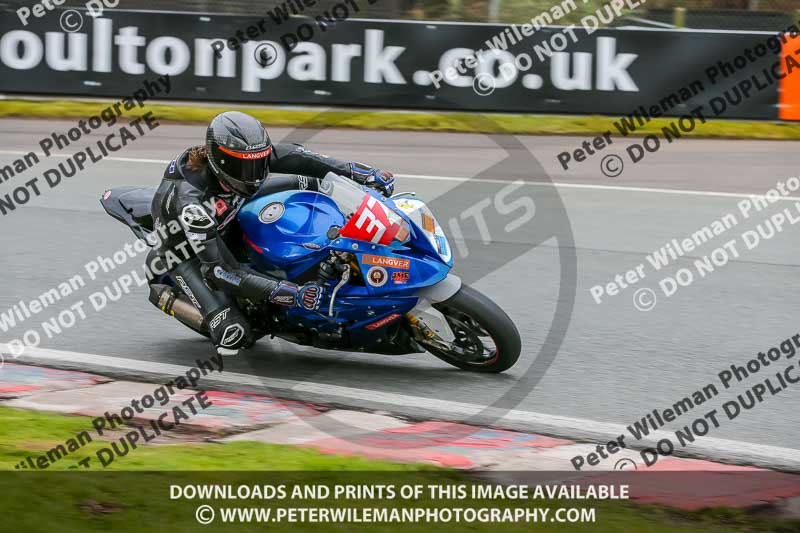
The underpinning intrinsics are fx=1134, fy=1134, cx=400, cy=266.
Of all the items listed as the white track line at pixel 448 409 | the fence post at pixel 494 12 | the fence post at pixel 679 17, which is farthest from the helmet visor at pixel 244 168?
the fence post at pixel 679 17

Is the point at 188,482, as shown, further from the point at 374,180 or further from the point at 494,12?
the point at 494,12

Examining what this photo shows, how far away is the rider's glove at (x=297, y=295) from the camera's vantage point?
641cm

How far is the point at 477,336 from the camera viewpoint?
661 centimetres

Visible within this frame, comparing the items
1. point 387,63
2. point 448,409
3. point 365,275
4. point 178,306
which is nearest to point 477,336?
point 448,409

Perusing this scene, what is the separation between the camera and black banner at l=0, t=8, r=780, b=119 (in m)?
14.5

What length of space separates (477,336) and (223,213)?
164 centimetres

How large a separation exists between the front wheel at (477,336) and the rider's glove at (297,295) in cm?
67

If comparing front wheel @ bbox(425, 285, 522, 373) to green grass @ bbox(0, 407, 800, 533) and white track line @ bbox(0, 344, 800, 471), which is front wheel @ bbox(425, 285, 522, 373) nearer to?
white track line @ bbox(0, 344, 800, 471)

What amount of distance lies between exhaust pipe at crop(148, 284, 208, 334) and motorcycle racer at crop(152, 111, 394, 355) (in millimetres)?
81

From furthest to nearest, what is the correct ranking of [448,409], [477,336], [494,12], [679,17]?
1. [494,12]
2. [679,17]
3. [477,336]
4. [448,409]

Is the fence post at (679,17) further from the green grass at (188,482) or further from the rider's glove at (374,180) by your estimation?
the green grass at (188,482)

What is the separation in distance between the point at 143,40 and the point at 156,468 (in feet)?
37.5

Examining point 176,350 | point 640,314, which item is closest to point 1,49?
point 176,350

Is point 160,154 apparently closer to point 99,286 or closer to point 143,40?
point 143,40
